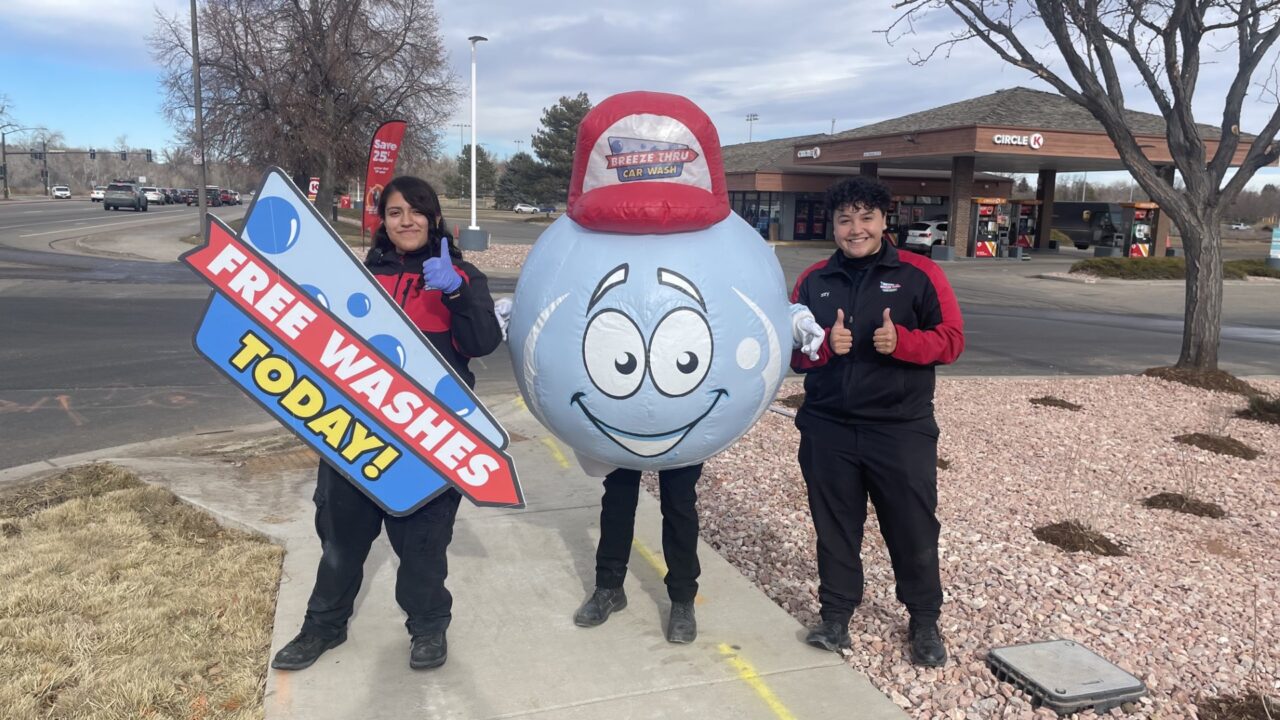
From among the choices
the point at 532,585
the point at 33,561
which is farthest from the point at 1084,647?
the point at 33,561

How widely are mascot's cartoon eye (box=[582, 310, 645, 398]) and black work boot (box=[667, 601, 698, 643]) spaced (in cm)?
126

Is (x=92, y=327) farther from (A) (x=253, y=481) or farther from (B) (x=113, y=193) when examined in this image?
(B) (x=113, y=193)

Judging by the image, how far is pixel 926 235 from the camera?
112ft

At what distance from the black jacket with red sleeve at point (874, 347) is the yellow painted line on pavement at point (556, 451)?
316cm

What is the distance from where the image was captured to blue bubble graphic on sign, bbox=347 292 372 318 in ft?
10.4

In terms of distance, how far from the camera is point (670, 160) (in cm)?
312

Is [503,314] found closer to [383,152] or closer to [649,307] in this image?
[649,307]

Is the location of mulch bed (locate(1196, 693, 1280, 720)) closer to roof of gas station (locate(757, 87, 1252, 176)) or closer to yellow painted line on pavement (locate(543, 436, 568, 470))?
yellow painted line on pavement (locate(543, 436, 568, 470))

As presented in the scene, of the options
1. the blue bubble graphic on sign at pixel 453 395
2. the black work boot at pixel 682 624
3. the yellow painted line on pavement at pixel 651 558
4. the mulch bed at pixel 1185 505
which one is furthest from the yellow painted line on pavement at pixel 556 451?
the mulch bed at pixel 1185 505

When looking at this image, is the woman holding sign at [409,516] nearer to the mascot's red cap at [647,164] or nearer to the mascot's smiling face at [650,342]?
the mascot's smiling face at [650,342]

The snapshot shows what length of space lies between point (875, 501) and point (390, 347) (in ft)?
6.32

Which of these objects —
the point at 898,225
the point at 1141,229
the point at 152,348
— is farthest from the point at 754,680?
the point at 1141,229

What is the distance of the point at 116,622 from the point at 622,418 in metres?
2.37

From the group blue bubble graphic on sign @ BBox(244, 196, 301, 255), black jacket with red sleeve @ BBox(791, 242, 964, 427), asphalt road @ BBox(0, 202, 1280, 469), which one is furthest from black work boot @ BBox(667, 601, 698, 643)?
asphalt road @ BBox(0, 202, 1280, 469)
